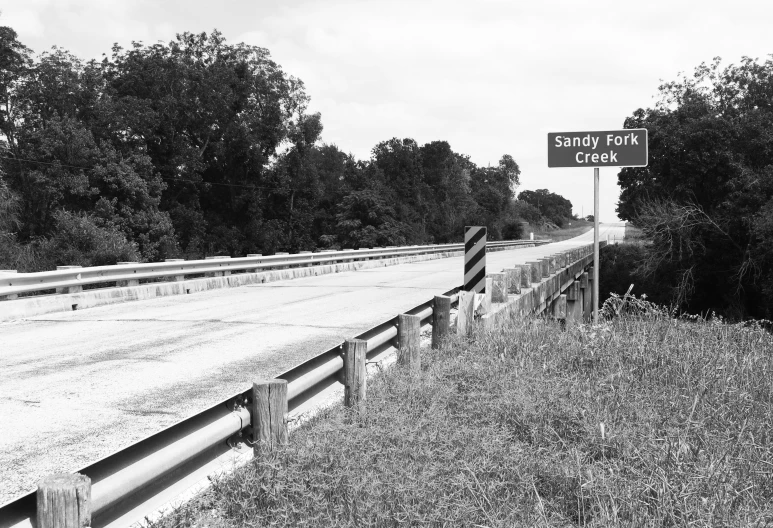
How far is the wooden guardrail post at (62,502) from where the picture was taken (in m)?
2.17

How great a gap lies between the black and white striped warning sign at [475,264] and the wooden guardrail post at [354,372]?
5687 mm

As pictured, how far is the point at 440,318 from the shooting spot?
778 centimetres

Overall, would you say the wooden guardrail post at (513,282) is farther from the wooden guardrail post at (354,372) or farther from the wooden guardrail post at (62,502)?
the wooden guardrail post at (62,502)

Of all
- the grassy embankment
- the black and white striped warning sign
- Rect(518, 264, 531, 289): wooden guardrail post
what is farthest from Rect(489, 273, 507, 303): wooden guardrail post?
the grassy embankment

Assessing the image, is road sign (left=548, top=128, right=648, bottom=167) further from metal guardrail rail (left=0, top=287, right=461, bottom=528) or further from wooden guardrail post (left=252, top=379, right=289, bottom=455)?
wooden guardrail post (left=252, top=379, right=289, bottom=455)

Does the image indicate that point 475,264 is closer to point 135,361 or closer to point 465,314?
point 465,314

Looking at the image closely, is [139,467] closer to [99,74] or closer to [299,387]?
[299,387]

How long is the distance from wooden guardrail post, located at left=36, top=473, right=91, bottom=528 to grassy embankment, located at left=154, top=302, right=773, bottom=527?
3.31 feet

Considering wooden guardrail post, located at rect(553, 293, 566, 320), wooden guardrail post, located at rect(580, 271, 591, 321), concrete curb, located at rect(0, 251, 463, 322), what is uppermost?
concrete curb, located at rect(0, 251, 463, 322)

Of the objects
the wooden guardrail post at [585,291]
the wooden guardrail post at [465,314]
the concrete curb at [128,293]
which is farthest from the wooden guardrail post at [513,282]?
the wooden guardrail post at [585,291]

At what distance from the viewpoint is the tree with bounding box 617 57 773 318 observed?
32531 millimetres

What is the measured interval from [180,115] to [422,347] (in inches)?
1594

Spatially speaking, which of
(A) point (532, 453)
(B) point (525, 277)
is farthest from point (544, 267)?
(A) point (532, 453)

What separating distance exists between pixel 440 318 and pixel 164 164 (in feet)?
134
